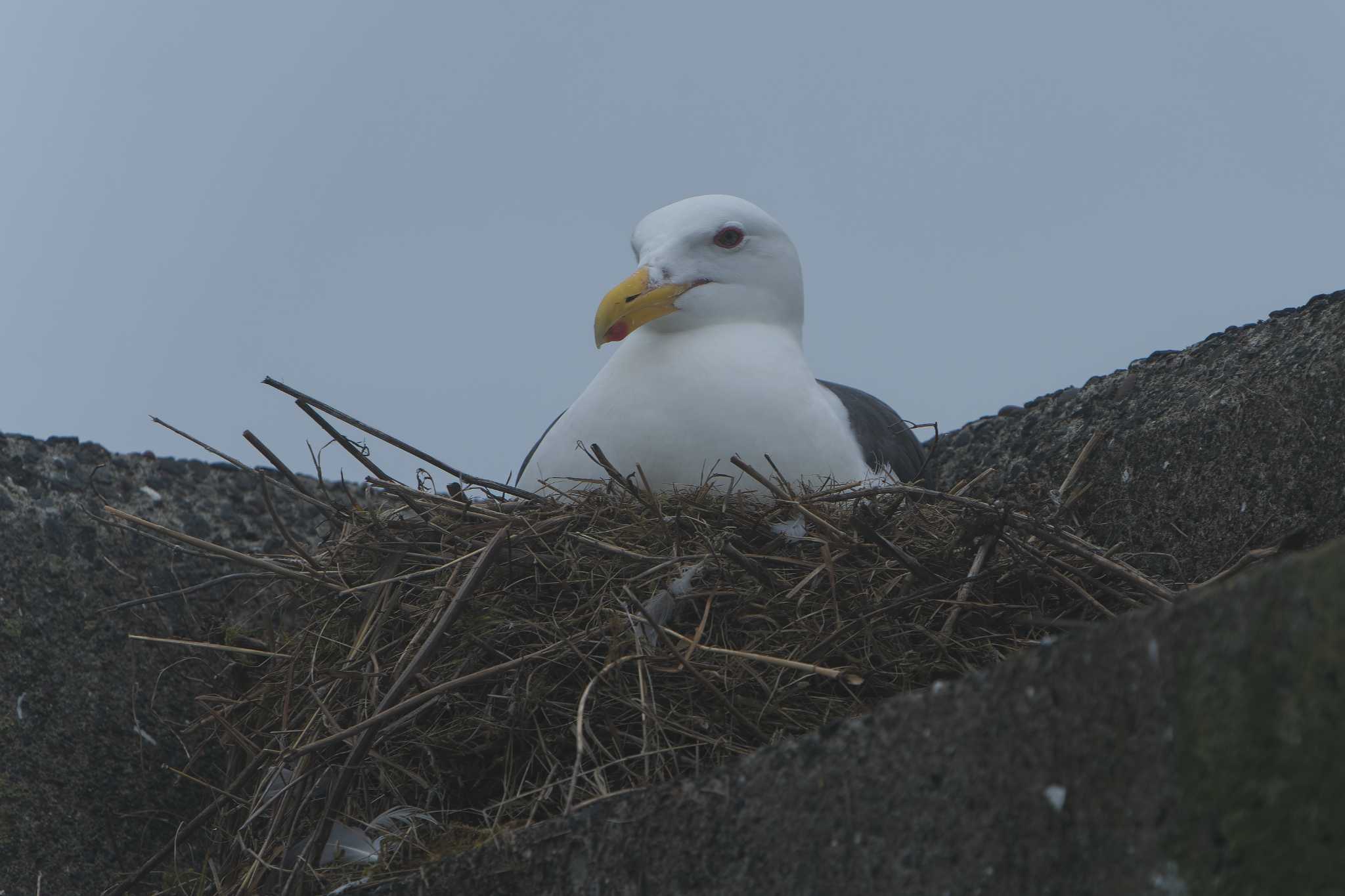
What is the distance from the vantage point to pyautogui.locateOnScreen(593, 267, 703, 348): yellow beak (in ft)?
11.2

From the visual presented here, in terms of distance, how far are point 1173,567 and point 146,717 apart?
93.4 inches

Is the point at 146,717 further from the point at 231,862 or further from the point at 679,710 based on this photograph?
the point at 679,710

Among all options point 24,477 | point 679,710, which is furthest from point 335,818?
point 24,477

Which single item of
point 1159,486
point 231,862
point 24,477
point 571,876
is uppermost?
point 24,477

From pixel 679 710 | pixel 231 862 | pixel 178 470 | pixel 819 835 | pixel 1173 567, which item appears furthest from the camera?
pixel 178 470

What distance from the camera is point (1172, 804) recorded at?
50.9 inches

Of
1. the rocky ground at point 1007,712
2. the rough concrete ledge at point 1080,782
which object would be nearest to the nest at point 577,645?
the rocky ground at point 1007,712

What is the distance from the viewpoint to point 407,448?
339 centimetres

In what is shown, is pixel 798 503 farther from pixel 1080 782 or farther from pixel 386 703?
pixel 1080 782

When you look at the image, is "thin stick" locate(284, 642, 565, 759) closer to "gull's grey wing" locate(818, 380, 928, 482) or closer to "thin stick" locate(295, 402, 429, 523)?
"thin stick" locate(295, 402, 429, 523)

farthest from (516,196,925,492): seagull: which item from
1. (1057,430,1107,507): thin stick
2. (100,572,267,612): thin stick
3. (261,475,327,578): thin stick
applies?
(100,572,267,612): thin stick

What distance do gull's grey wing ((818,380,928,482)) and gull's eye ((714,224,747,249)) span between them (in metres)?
0.47

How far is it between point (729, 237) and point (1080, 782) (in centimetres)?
251

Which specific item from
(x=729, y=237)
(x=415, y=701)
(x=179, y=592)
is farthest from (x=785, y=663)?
(x=729, y=237)
